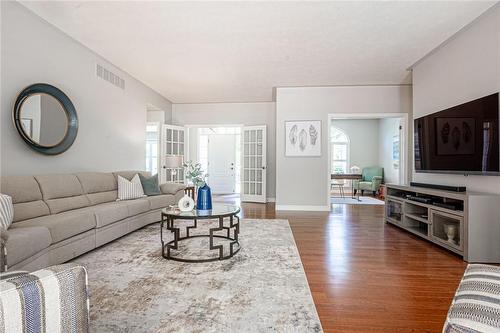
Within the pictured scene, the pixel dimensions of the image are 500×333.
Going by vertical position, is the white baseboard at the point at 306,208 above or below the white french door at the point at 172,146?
below

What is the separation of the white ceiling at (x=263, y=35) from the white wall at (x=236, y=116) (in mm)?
2071

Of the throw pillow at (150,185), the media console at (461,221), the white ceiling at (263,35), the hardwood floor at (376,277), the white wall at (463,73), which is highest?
the white ceiling at (263,35)

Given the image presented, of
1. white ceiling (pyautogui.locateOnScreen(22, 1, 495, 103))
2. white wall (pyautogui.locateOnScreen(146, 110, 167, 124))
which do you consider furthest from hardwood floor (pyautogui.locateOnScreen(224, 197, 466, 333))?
white wall (pyautogui.locateOnScreen(146, 110, 167, 124))

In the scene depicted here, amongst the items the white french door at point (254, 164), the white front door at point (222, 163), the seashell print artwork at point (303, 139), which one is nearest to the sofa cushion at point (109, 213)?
the seashell print artwork at point (303, 139)

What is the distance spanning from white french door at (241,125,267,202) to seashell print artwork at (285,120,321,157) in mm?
1237

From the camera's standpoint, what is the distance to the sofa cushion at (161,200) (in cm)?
401

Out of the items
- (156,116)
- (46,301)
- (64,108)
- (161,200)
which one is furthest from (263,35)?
(156,116)

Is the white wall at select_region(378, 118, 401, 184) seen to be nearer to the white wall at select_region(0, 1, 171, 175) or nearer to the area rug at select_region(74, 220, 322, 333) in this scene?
the area rug at select_region(74, 220, 322, 333)

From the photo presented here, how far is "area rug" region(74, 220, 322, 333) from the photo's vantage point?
5.19 feet

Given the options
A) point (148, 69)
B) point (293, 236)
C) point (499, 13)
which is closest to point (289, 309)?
point (293, 236)

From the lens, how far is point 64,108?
3410mm

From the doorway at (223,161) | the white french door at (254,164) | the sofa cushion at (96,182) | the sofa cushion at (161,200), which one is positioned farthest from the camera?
the doorway at (223,161)

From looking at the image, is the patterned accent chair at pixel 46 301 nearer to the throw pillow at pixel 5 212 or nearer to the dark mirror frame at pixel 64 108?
the throw pillow at pixel 5 212

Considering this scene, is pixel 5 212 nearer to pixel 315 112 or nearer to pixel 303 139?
pixel 303 139
